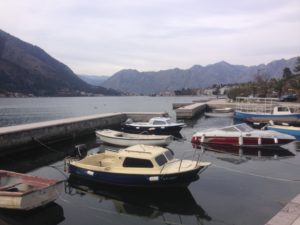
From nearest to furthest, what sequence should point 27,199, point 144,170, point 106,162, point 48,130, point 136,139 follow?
point 27,199, point 144,170, point 106,162, point 136,139, point 48,130

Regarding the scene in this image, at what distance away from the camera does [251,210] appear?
46.9 feet

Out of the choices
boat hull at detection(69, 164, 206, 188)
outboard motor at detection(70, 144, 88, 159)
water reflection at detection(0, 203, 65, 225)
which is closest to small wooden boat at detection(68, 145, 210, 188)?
boat hull at detection(69, 164, 206, 188)

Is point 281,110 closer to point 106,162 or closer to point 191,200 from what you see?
point 106,162

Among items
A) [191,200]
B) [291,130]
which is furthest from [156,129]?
[191,200]

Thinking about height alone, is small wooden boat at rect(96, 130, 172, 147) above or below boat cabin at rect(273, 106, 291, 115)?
below

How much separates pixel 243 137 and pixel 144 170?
14.4 metres

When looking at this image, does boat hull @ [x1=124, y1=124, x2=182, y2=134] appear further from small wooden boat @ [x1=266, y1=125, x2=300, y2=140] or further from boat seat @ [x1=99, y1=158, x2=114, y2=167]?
boat seat @ [x1=99, y1=158, x2=114, y2=167]

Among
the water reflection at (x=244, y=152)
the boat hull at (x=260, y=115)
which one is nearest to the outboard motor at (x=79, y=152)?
the water reflection at (x=244, y=152)

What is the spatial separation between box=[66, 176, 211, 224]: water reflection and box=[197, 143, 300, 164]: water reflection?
29.1ft

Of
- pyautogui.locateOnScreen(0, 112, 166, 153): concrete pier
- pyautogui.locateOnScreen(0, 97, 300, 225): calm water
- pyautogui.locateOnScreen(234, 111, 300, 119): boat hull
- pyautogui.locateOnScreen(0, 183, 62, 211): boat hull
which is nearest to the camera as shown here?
pyautogui.locateOnScreen(0, 183, 62, 211): boat hull

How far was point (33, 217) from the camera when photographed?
13734mm

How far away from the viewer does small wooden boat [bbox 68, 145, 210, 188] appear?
16.1m

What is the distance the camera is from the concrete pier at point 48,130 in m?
25.8

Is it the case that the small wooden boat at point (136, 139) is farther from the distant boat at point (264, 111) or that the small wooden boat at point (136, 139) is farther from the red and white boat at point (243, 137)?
the distant boat at point (264, 111)
